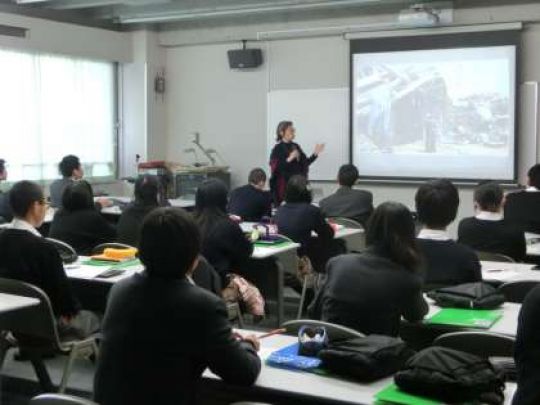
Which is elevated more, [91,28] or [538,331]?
[91,28]

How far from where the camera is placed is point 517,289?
379 centimetres

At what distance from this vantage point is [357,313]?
2990mm

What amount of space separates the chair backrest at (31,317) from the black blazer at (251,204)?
10.1 feet

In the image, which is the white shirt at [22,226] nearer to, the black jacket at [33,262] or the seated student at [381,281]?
the black jacket at [33,262]

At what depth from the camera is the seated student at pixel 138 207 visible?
17.4 ft

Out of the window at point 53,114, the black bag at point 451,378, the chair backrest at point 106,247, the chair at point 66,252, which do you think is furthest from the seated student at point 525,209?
the window at point 53,114

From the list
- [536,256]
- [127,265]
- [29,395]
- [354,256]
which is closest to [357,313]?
[354,256]

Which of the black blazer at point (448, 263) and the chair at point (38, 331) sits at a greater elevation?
the black blazer at point (448, 263)

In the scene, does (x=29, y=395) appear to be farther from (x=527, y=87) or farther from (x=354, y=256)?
(x=527, y=87)

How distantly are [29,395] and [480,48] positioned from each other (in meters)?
6.19

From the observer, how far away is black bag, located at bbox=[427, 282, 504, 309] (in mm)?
3270

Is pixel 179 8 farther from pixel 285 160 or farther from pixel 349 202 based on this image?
pixel 349 202

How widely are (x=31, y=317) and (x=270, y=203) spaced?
3.49 meters

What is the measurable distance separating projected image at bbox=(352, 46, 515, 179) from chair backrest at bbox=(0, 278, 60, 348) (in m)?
6.06
